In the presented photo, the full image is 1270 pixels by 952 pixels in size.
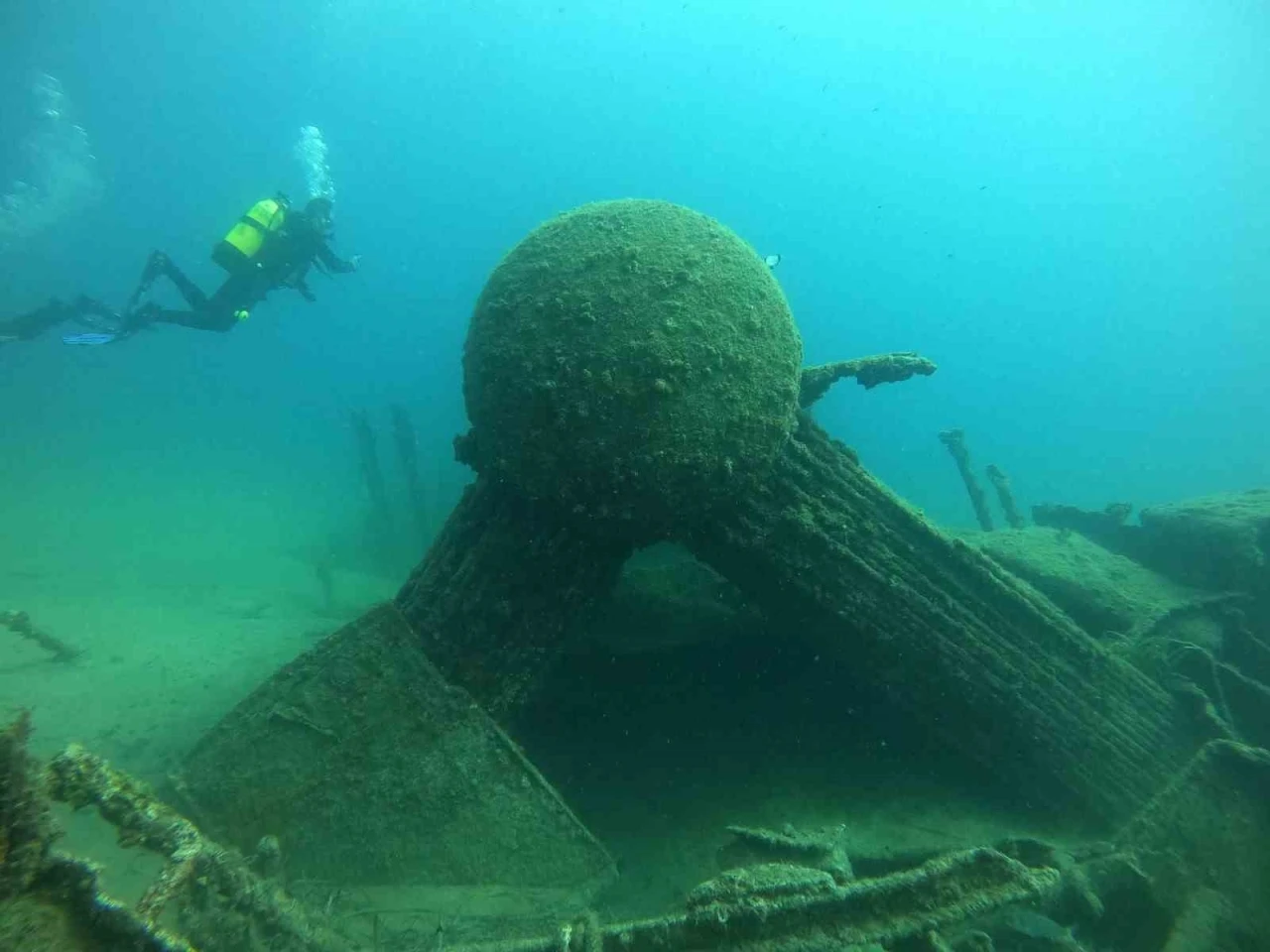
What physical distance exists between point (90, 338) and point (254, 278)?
4.25 m

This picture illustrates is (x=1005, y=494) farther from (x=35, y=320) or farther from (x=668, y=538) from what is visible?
(x=35, y=320)

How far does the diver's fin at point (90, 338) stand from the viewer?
44.6 ft

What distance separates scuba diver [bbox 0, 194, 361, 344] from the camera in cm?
1276

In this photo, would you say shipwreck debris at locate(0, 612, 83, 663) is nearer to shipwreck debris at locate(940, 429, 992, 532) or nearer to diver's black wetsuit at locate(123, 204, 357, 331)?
diver's black wetsuit at locate(123, 204, 357, 331)

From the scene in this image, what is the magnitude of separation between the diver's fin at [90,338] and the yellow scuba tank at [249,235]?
3.71 meters

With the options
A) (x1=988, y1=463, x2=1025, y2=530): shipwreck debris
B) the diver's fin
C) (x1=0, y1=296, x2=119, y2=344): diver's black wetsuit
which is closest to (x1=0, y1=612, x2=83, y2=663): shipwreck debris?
the diver's fin

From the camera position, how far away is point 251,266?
1293cm

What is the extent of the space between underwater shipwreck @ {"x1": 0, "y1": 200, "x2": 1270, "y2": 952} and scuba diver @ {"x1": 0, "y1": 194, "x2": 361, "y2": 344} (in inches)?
418

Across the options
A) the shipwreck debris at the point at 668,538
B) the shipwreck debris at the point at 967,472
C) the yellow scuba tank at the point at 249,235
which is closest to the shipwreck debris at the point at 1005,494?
the shipwreck debris at the point at 967,472

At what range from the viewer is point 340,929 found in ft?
11.7

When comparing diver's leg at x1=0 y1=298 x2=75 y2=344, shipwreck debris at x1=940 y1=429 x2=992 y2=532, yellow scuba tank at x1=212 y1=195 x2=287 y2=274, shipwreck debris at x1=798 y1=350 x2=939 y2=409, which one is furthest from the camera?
diver's leg at x1=0 y1=298 x2=75 y2=344

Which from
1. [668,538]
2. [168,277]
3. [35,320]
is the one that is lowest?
[35,320]

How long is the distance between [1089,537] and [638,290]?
28.2 feet

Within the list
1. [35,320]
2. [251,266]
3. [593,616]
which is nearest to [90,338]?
[35,320]
